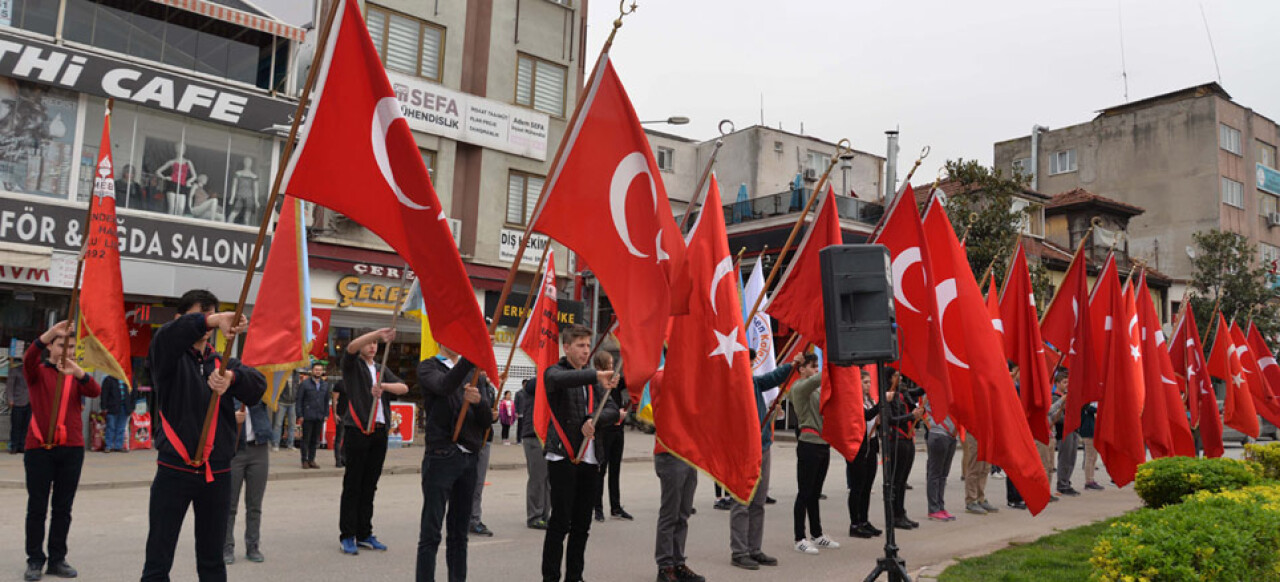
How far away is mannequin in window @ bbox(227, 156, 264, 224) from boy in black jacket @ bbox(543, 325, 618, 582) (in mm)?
16896

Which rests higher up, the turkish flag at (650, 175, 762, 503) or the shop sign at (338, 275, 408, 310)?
the shop sign at (338, 275, 408, 310)

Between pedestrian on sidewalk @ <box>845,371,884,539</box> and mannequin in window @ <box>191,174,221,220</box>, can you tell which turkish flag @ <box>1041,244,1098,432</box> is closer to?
pedestrian on sidewalk @ <box>845,371,884,539</box>

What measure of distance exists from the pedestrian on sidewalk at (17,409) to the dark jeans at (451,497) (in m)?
13.0

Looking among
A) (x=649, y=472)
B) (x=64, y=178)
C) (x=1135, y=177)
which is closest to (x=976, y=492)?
(x=649, y=472)

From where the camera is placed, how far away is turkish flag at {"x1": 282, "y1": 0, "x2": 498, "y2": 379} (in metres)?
5.66

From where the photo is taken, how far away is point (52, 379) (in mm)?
7902

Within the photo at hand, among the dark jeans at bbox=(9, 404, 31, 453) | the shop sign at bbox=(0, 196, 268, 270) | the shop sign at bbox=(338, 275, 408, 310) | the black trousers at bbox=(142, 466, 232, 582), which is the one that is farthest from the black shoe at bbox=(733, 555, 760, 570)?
the shop sign at bbox=(338, 275, 408, 310)

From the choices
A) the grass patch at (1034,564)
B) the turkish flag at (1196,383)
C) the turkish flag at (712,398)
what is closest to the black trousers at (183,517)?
the turkish flag at (712,398)

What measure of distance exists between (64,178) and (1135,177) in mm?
51235

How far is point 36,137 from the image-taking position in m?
19.4

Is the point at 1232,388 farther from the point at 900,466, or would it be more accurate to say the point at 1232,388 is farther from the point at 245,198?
the point at 245,198

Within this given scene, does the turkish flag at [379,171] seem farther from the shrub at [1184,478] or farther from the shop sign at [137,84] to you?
the shop sign at [137,84]

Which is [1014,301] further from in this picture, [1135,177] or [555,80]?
[1135,177]

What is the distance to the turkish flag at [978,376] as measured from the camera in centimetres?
895
